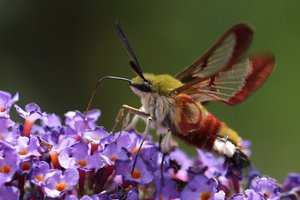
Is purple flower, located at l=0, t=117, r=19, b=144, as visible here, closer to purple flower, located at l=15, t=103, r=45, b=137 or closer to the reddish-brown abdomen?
purple flower, located at l=15, t=103, r=45, b=137

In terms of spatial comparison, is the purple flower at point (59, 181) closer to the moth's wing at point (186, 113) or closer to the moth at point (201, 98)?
the moth at point (201, 98)

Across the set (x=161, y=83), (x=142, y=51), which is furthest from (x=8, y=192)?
(x=142, y=51)

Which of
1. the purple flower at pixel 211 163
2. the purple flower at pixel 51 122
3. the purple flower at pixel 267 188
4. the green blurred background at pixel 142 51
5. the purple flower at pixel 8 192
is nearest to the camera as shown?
the purple flower at pixel 8 192

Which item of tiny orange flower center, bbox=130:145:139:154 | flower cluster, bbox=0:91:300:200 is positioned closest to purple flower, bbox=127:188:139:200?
flower cluster, bbox=0:91:300:200

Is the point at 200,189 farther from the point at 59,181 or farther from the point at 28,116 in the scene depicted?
the point at 28,116

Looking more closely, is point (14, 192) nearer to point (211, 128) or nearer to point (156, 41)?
point (211, 128)

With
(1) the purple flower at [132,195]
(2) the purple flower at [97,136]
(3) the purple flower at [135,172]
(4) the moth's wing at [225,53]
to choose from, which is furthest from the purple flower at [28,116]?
(4) the moth's wing at [225,53]
